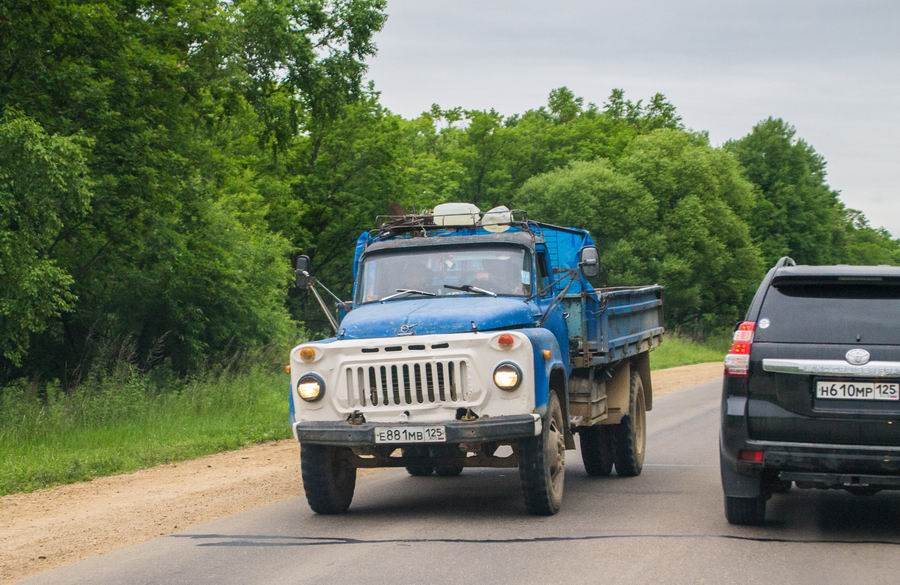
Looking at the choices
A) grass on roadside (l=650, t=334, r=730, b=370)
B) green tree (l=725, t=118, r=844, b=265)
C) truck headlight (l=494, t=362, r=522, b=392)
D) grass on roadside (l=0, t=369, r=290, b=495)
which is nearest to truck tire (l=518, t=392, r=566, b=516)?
truck headlight (l=494, t=362, r=522, b=392)

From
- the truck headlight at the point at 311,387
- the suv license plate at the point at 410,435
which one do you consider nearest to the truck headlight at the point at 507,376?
the suv license plate at the point at 410,435

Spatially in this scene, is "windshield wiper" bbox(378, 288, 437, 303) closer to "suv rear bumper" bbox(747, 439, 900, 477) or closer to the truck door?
the truck door

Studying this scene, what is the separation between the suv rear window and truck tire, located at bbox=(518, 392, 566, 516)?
1862 mm

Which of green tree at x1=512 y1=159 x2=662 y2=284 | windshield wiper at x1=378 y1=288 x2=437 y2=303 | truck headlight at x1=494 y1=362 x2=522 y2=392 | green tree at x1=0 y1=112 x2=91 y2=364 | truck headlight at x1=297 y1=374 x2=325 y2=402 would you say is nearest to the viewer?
truck headlight at x1=494 y1=362 x2=522 y2=392

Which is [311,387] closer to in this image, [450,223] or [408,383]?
[408,383]

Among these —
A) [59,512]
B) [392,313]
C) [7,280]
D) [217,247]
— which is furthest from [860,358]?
[217,247]

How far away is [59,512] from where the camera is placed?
431 inches

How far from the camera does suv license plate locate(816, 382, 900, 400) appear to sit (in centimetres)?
848

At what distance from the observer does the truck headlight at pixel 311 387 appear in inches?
389

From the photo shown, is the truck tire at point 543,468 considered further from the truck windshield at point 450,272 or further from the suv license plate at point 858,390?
the suv license plate at point 858,390

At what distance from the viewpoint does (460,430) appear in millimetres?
9469

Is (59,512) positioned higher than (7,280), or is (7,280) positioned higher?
(7,280)

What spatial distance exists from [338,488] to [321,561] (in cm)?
218

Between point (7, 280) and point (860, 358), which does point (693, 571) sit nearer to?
point (860, 358)
